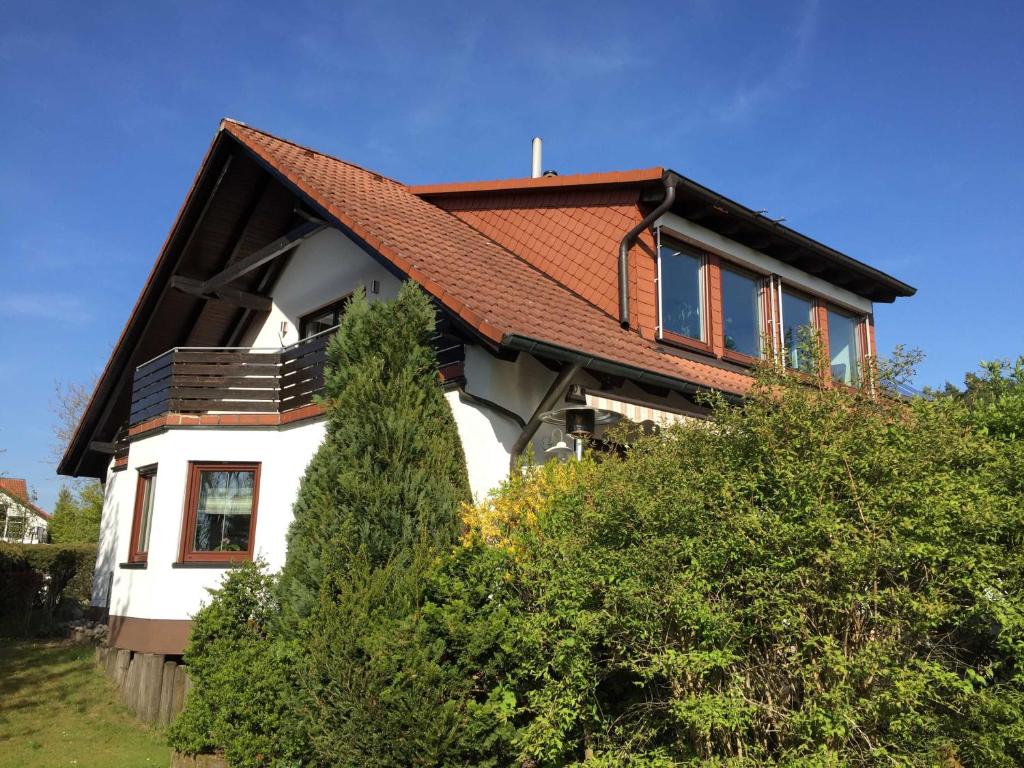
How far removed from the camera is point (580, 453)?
10.4 meters

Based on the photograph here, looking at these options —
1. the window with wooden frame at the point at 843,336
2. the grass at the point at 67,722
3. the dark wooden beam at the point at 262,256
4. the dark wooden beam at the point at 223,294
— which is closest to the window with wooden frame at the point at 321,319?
the dark wooden beam at the point at 262,256

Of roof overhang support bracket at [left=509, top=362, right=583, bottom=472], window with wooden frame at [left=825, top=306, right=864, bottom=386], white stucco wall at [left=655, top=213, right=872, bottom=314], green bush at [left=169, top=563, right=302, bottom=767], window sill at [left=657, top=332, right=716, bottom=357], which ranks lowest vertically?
green bush at [left=169, top=563, right=302, bottom=767]

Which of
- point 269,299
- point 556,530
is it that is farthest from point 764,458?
point 269,299

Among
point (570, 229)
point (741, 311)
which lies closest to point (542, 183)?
point (570, 229)

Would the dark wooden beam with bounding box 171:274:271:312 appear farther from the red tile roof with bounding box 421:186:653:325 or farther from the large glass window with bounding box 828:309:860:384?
the large glass window with bounding box 828:309:860:384

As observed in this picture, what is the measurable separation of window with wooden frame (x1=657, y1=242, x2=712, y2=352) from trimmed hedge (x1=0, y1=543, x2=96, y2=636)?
17968 millimetres

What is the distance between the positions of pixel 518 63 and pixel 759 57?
3.79 m

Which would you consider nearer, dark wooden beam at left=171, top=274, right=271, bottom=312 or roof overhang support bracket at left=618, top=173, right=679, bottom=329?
roof overhang support bracket at left=618, top=173, right=679, bottom=329

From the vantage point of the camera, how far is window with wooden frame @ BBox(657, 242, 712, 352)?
14.0 metres

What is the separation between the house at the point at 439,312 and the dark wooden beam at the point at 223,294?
0.06 metres

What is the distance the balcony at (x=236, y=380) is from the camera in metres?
13.5

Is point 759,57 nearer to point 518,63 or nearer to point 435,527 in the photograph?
point 518,63

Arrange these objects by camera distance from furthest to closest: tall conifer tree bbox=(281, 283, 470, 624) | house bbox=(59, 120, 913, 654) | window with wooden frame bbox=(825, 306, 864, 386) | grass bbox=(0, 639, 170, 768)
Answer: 1. window with wooden frame bbox=(825, 306, 864, 386)
2. house bbox=(59, 120, 913, 654)
3. grass bbox=(0, 639, 170, 768)
4. tall conifer tree bbox=(281, 283, 470, 624)

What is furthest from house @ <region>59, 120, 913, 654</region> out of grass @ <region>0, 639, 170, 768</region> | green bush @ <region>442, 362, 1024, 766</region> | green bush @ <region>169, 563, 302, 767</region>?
green bush @ <region>442, 362, 1024, 766</region>
